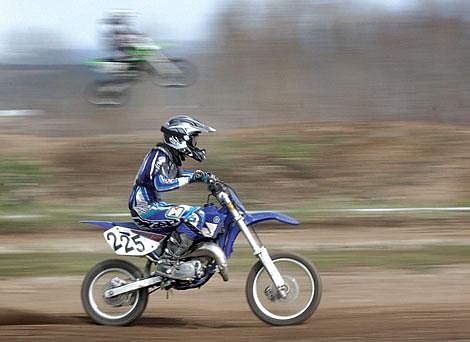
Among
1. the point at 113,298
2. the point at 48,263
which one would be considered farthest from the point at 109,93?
the point at 113,298

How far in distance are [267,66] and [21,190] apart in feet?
34.3

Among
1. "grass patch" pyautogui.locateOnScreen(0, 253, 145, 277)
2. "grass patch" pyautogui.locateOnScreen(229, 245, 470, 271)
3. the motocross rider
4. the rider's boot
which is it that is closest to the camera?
the motocross rider

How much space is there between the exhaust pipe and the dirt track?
1.67ft

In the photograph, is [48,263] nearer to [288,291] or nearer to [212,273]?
[212,273]

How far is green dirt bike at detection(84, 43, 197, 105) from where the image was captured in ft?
80.0

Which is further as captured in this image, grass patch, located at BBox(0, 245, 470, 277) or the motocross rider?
grass patch, located at BBox(0, 245, 470, 277)

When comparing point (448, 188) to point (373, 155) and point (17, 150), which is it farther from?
point (17, 150)

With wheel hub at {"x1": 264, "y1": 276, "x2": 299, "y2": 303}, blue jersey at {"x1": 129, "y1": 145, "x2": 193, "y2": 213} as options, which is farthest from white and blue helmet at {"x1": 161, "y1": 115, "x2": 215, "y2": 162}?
wheel hub at {"x1": 264, "y1": 276, "x2": 299, "y2": 303}

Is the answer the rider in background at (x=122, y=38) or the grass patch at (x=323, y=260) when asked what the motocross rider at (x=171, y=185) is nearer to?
the grass patch at (x=323, y=260)

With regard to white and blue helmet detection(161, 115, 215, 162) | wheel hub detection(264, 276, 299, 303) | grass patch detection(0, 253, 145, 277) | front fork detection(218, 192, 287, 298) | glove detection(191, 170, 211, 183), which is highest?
grass patch detection(0, 253, 145, 277)

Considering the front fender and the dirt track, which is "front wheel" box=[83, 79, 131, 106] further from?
the front fender

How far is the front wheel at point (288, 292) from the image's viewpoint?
816 cm

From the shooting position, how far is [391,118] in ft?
81.8

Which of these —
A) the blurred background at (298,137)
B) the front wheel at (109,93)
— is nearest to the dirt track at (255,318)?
the blurred background at (298,137)
